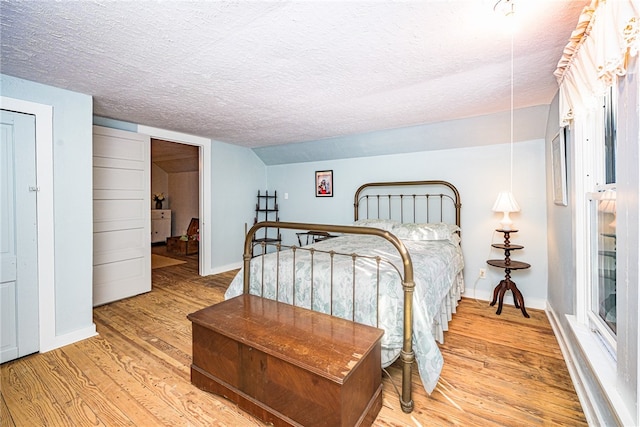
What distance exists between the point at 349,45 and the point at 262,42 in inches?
20.4

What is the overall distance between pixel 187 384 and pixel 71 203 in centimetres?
186

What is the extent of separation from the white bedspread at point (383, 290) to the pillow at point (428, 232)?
343 mm

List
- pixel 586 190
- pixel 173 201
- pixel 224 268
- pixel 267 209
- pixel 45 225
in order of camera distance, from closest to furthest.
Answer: pixel 586 190
pixel 45 225
pixel 224 268
pixel 267 209
pixel 173 201

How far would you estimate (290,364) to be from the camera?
54.3 inches

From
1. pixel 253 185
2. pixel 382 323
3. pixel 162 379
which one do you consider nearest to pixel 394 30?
pixel 382 323

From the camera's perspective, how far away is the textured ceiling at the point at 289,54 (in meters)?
1.37

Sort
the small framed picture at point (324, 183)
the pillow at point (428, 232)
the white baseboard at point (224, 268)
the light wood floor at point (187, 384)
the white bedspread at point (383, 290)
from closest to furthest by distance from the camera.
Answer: the light wood floor at point (187, 384) → the white bedspread at point (383, 290) → the pillow at point (428, 232) → the white baseboard at point (224, 268) → the small framed picture at point (324, 183)

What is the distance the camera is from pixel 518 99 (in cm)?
262

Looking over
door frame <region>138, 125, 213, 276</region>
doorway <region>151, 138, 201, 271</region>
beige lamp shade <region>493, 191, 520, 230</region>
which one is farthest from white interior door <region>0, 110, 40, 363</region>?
beige lamp shade <region>493, 191, 520, 230</region>

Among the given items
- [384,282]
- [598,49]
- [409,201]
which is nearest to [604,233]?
[598,49]

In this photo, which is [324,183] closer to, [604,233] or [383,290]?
[383,290]

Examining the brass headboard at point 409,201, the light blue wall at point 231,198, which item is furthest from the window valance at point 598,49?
the light blue wall at point 231,198

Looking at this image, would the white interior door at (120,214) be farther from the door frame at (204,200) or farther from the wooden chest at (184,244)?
the wooden chest at (184,244)

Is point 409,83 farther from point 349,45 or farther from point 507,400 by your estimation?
point 507,400
